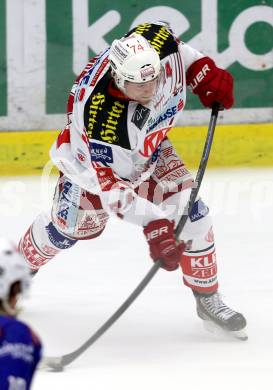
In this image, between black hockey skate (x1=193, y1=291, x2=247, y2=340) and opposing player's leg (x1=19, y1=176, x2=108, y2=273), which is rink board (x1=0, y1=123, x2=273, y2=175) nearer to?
opposing player's leg (x1=19, y1=176, x2=108, y2=273)

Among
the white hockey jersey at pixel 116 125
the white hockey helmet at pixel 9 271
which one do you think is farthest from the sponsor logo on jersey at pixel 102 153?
the white hockey helmet at pixel 9 271

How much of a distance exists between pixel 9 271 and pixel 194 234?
5.46ft

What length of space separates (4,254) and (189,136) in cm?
348

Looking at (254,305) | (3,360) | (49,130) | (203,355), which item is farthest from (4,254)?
(49,130)

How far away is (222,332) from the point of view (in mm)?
3752

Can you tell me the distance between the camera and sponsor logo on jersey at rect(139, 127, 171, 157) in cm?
350

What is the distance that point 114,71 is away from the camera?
333cm

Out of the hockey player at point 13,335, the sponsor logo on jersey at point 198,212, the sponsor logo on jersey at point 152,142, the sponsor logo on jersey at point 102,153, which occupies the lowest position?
the sponsor logo on jersey at point 198,212

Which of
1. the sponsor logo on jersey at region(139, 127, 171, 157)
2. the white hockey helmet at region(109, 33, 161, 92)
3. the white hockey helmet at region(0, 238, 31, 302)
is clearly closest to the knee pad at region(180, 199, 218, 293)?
the sponsor logo on jersey at region(139, 127, 171, 157)

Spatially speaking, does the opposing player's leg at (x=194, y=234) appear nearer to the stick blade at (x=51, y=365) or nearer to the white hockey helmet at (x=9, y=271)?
the stick blade at (x=51, y=365)

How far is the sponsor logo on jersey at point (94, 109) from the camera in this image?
3.38m

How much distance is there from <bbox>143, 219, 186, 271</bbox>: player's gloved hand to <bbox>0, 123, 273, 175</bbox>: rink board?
214 cm

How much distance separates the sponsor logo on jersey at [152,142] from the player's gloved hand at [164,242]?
1.02ft

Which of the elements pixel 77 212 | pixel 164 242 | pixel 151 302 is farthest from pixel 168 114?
pixel 151 302
